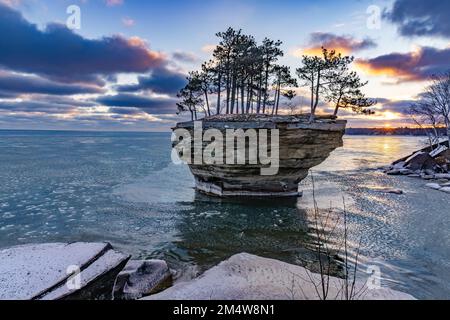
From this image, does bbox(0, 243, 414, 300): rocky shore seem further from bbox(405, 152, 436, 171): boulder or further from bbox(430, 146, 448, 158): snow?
bbox(430, 146, 448, 158): snow

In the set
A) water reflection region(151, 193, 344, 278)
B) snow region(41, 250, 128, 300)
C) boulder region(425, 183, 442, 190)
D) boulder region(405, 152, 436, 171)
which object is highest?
boulder region(405, 152, 436, 171)

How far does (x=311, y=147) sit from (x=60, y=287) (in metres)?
17.0

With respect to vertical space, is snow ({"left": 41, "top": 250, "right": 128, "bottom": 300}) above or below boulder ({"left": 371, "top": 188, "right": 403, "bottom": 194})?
above

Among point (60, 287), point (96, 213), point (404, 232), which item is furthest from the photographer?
point (96, 213)

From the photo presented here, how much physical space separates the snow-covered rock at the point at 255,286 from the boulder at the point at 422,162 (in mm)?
35914

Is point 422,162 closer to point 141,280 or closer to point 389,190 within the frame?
point 389,190

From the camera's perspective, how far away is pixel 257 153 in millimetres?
19750

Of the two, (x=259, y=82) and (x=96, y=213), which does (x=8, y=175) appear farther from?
(x=259, y=82)

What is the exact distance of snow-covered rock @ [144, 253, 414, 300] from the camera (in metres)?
6.67

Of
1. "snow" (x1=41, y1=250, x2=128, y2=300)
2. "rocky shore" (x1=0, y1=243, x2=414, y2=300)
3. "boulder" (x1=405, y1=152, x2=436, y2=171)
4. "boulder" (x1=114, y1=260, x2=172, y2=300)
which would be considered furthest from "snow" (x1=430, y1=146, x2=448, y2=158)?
"snow" (x1=41, y1=250, x2=128, y2=300)

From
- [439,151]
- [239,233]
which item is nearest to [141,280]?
[239,233]

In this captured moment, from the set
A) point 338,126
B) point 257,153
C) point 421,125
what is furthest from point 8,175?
point 421,125

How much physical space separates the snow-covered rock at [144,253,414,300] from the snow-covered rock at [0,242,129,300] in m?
1.76

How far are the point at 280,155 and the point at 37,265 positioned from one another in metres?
15.5
